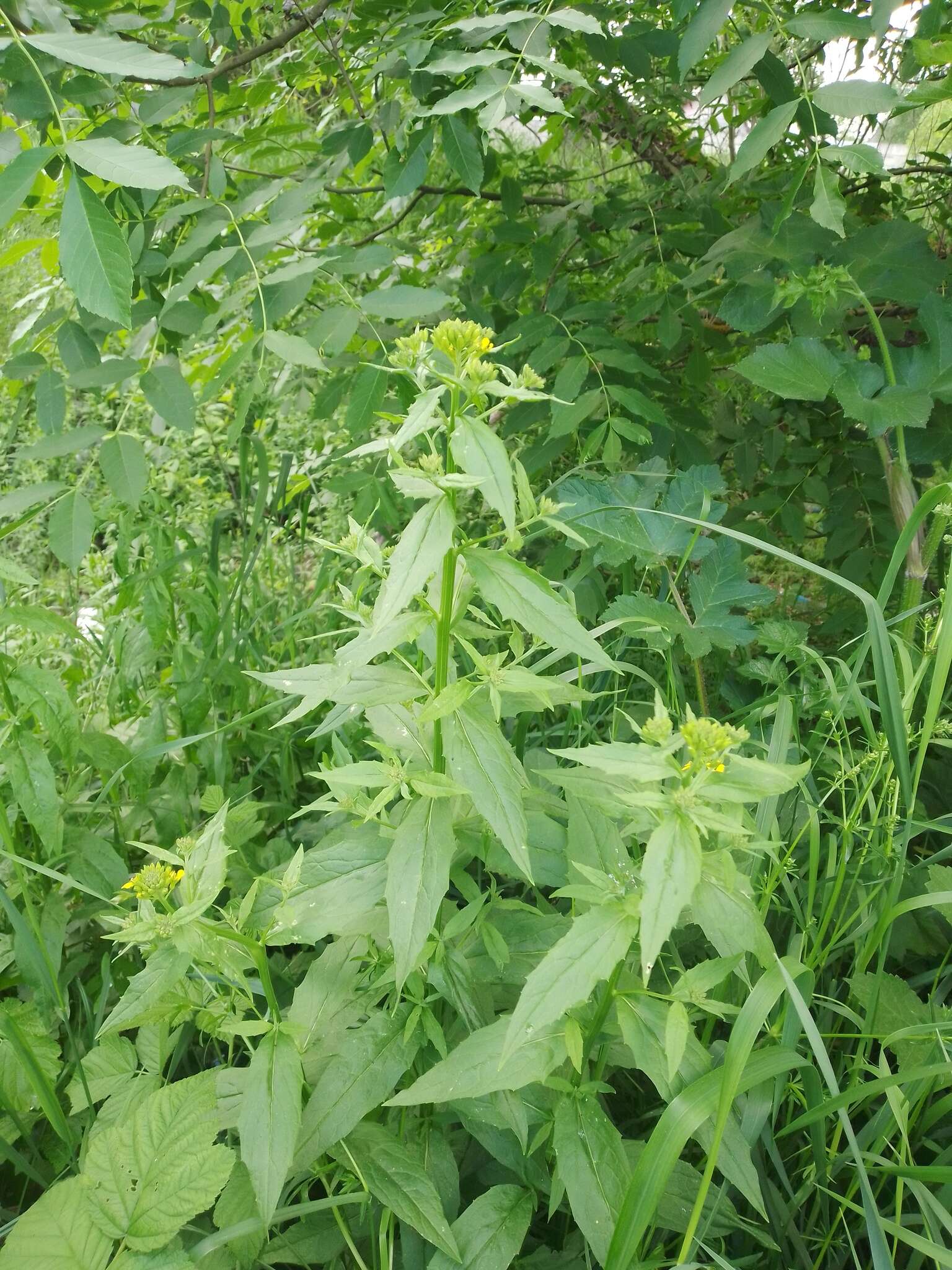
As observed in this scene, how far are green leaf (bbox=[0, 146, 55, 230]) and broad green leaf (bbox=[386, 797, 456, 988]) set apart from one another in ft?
3.25

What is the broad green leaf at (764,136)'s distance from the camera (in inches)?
57.7

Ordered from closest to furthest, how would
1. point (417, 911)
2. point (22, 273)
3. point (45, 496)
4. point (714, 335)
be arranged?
point (417, 911), point (45, 496), point (714, 335), point (22, 273)

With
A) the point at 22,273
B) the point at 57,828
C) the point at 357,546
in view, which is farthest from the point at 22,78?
the point at 22,273

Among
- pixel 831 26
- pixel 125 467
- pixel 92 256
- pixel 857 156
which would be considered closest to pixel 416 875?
pixel 92 256

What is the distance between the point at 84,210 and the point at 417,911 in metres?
1.00

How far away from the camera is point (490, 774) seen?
92cm

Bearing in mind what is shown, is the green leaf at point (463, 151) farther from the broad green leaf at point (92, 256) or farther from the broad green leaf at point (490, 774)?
the broad green leaf at point (490, 774)

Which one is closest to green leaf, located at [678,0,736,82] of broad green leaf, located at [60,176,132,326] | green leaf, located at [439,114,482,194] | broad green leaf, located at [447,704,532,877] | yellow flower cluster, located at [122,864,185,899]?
green leaf, located at [439,114,482,194]

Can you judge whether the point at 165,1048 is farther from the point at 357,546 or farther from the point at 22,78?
the point at 22,78

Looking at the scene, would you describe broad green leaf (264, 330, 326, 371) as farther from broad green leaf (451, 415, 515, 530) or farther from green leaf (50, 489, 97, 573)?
broad green leaf (451, 415, 515, 530)

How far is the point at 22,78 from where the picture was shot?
140cm

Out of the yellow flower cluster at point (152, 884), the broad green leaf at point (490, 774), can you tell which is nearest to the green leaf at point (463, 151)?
the broad green leaf at point (490, 774)

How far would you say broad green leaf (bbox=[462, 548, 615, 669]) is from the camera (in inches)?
33.6

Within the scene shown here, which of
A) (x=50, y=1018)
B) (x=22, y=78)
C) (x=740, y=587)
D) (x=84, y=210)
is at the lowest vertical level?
(x=50, y=1018)
